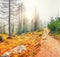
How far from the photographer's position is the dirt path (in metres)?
2.01

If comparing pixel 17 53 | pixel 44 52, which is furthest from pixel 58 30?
pixel 17 53

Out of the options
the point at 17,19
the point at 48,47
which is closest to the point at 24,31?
the point at 17,19

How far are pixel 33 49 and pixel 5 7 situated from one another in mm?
603

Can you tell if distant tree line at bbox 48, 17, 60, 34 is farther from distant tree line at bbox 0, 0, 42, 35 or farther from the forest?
distant tree line at bbox 0, 0, 42, 35

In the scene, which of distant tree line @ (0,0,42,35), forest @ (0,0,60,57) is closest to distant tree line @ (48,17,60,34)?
forest @ (0,0,60,57)

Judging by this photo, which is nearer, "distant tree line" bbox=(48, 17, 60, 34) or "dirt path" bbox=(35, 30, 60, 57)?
"dirt path" bbox=(35, 30, 60, 57)

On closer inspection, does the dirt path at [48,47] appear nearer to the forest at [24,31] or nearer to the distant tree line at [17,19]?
the forest at [24,31]

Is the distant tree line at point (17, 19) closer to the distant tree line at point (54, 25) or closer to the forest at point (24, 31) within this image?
the forest at point (24, 31)

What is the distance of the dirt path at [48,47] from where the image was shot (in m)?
2.01

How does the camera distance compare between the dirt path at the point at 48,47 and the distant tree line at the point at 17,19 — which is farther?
the distant tree line at the point at 17,19

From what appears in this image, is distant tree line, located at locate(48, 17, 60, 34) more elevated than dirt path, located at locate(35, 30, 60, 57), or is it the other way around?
distant tree line, located at locate(48, 17, 60, 34)

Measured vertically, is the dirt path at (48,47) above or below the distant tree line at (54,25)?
below

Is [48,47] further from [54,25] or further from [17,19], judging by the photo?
[17,19]

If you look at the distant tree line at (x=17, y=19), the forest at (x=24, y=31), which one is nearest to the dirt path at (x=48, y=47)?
the forest at (x=24, y=31)
